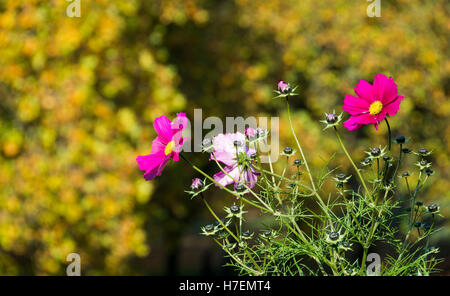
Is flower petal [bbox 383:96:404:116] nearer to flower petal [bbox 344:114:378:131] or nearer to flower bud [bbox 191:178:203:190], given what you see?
flower petal [bbox 344:114:378:131]

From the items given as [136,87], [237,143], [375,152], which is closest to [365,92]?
[375,152]

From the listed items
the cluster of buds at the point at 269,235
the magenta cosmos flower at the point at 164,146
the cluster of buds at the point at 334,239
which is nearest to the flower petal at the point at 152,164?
the magenta cosmos flower at the point at 164,146

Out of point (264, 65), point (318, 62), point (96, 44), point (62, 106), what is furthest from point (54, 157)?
point (318, 62)

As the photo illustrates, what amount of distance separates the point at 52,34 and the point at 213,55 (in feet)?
5.48

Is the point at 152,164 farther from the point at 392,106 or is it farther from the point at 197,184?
the point at 392,106

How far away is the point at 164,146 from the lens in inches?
40.5

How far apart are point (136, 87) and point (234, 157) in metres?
3.07

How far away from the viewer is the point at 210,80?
486 cm

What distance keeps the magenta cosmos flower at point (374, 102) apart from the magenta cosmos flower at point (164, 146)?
0.31 meters

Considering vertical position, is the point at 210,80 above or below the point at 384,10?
below

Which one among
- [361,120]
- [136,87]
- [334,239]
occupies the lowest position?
[334,239]
